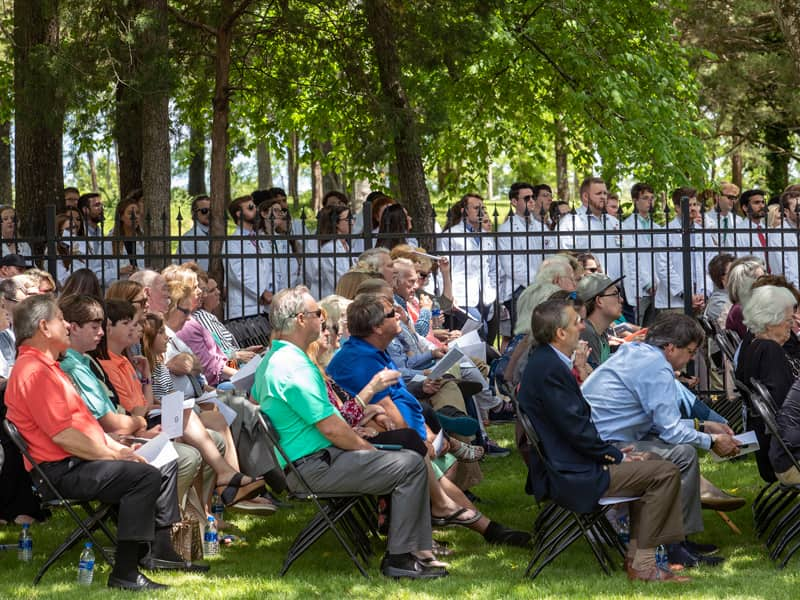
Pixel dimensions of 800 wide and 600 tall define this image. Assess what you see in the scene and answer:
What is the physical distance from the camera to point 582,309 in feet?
26.5

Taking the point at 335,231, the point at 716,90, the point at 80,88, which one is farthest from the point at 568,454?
the point at 716,90

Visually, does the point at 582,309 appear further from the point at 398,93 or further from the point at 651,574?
the point at 398,93

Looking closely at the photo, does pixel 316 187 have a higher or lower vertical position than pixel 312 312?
higher

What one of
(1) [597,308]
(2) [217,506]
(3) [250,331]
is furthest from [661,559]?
(3) [250,331]

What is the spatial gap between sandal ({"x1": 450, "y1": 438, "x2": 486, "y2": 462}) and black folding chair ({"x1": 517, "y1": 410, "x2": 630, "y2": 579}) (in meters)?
0.82

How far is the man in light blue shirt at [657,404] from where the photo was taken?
21.4ft

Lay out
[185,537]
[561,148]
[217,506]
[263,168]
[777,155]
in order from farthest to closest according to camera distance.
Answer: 1. [263,168]
2. [777,155]
3. [561,148]
4. [217,506]
5. [185,537]

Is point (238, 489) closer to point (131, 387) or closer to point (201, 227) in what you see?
point (131, 387)

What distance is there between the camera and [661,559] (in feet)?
21.0

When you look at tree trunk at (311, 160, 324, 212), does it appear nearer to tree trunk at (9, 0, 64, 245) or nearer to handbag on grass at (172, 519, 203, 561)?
tree trunk at (9, 0, 64, 245)

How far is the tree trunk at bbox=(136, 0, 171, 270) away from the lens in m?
11.7

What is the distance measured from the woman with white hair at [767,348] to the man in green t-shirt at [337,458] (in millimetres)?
2125

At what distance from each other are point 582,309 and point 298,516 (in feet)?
7.51

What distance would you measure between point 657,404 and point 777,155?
22.2m
